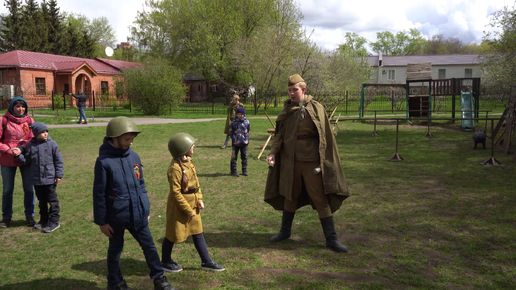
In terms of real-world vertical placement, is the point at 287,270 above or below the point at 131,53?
below

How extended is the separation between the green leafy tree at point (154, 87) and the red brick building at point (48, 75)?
6683mm

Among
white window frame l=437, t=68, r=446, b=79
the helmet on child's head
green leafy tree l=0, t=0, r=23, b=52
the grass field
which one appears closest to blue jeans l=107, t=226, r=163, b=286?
the grass field

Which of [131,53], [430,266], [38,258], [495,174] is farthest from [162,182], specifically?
[131,53]

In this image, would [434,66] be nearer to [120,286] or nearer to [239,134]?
[239,134]

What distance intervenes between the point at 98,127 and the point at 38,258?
15.8 meters

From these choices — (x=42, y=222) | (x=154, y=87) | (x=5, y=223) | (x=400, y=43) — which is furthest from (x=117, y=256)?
(x=400, y=43)

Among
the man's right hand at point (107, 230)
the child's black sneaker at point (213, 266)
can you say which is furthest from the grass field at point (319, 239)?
the man's right hand at point (107, 230)

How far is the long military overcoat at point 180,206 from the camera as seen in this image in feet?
13.0

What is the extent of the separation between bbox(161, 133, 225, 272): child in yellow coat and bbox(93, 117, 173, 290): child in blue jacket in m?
0.32

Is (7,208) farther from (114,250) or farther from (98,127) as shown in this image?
(98,127)

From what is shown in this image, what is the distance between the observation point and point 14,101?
18.7 feet

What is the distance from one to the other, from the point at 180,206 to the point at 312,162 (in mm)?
1659

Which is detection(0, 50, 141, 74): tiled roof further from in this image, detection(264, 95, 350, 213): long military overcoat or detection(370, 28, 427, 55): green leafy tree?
detection(370, 28, 427, 55): green leafy tree

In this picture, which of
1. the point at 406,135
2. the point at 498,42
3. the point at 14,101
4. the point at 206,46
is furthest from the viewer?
the point at 206,46
